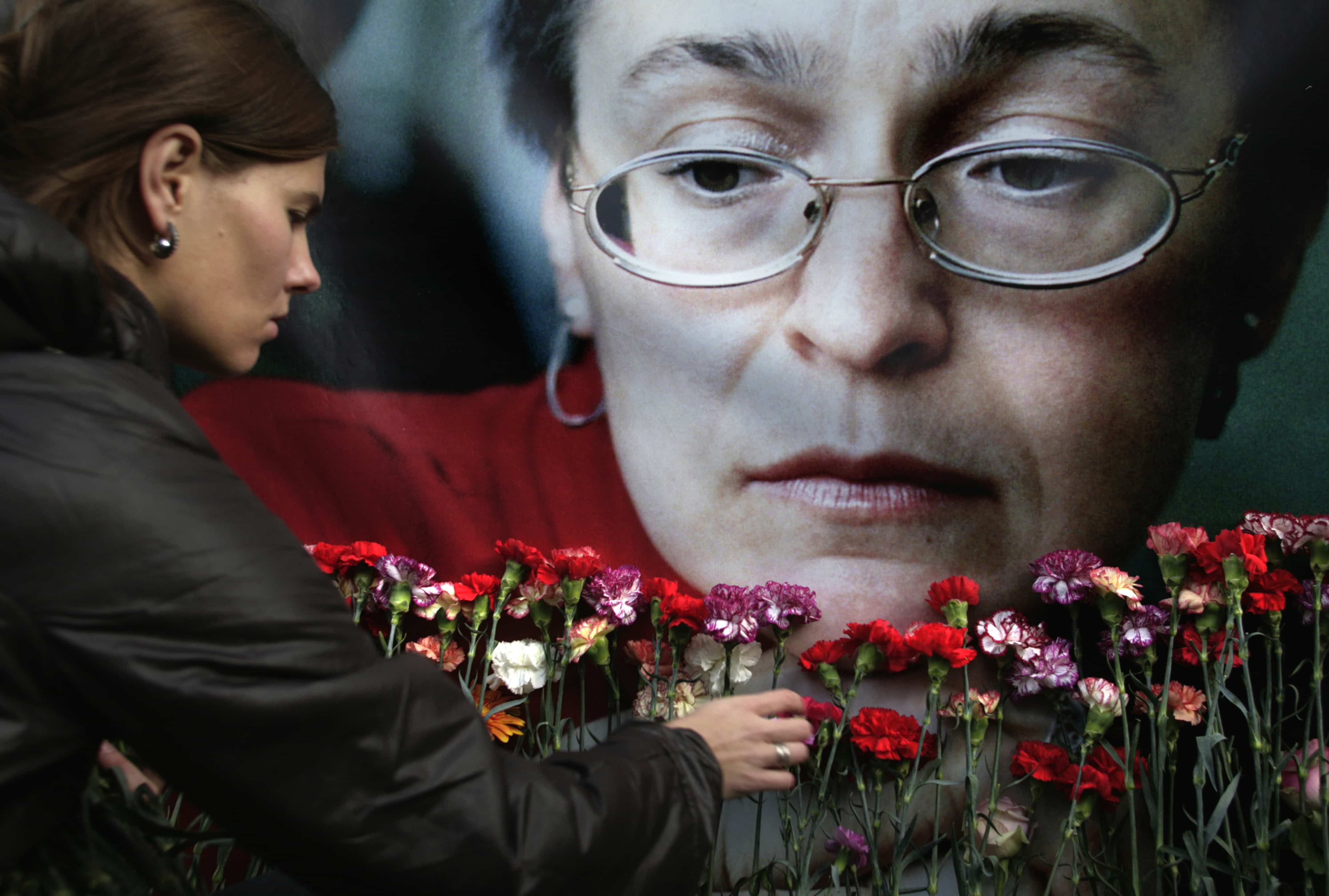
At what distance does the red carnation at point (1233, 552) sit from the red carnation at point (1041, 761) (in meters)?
0.33

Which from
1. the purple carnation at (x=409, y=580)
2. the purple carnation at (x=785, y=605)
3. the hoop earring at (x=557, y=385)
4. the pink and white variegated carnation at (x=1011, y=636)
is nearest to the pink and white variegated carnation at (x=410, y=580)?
the purple carnation at (x=409, y=580)

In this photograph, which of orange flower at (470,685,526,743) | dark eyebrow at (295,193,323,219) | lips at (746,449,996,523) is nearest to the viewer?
dark eyebrow at (295,193,323,219)

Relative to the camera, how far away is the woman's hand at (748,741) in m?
0.85

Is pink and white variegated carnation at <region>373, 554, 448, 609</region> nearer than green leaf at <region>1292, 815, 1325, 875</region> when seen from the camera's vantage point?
No

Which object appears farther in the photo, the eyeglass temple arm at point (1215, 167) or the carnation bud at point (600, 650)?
the carnation bud at point (600, 650)

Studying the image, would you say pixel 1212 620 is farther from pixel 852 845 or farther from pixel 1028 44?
pixel 1028 44

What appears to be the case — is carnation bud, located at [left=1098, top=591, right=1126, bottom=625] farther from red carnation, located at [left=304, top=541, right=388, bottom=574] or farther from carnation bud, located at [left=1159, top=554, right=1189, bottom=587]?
red carnation, located at [left=304, top=541, right=388, bottom=574]

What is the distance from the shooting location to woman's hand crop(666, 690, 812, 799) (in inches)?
33.4

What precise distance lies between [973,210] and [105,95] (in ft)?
3.61

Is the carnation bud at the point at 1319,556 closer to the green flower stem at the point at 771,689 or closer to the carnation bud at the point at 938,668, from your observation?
the carnation bud at the point at 938,668

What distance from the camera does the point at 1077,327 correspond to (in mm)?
1348

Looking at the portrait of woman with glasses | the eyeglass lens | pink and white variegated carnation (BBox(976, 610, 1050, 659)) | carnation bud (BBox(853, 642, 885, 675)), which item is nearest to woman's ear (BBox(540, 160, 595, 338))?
the portrait of woman with glasses

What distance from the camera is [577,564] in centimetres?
150

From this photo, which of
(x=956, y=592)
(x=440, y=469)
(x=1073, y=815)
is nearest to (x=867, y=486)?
(x=956, y=592)
